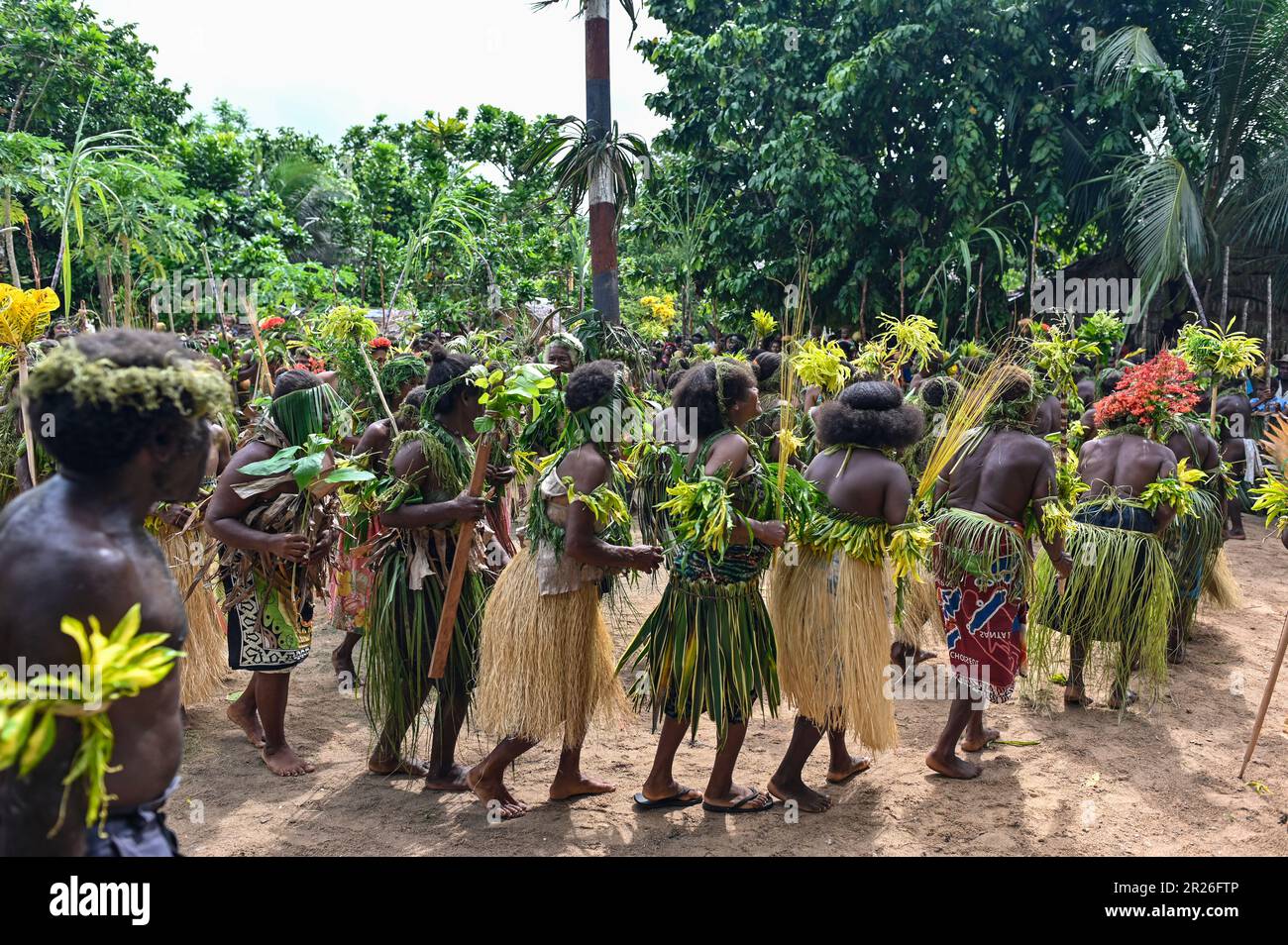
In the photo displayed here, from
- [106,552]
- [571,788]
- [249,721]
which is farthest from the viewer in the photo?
[249,721]

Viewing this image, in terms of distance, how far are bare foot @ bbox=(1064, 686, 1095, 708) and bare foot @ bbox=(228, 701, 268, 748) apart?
4279mm

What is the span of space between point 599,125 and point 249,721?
14.3 feet

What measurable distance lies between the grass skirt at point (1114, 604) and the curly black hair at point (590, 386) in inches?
108

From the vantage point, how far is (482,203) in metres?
12.0

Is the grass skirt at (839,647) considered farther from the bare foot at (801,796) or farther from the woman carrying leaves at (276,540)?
the woman carrying leaves at (276,540)

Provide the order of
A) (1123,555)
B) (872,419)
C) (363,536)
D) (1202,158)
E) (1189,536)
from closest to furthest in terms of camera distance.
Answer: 1. (872,419)
2. (363,536)
3. (1123,555)
4. (1189,536)
5. (1202,158)

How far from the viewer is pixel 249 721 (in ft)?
15.6

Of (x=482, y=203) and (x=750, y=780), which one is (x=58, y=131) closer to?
(x=482, y=203)

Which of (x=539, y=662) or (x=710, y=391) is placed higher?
(x=710, y=391)

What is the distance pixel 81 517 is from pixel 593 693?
7.93 ft

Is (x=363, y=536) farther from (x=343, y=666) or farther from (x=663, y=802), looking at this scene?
(x=663, y=802)

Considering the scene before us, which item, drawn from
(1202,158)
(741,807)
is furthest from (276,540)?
(1202,158)

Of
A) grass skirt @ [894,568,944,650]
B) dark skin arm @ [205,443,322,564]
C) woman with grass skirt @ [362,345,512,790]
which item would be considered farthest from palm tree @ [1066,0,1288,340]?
dark skin arm @ [205,443,322,564]

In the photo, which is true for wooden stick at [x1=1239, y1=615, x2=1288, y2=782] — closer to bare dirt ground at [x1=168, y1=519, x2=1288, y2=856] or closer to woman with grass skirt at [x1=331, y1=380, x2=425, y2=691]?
bare dirt ground at [x1=168, y1=519, x2=1288, y2=856]
